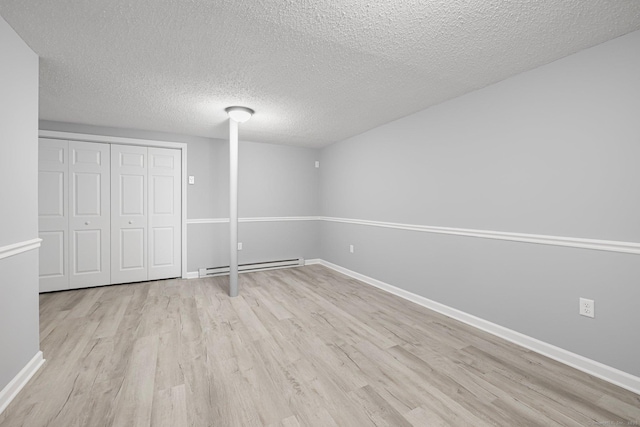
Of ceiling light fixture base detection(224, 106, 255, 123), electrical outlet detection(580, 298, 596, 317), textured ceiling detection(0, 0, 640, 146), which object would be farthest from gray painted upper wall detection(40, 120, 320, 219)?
electrical outlet detection(580, 298, 596, 317)

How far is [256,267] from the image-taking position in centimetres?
457

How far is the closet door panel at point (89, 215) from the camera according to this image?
140 inches

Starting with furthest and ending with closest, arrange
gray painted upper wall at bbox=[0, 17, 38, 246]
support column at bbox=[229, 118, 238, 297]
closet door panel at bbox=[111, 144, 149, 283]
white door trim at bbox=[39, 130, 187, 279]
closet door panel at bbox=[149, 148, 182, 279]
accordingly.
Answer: closet door panel at bbox=[149, 148, 182, 279] → closet door panel at bbox=[111, 144, 149, 283] → white door trim at bbox=[39, 130, 187, 279] → support column at bbox=[229, 118, 238, 297] → gray painted upper wall at bbox=[0, 17, 38, 246]

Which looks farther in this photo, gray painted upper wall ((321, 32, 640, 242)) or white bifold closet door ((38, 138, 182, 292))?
white bifold closet door ((38, 138, 182, 292))

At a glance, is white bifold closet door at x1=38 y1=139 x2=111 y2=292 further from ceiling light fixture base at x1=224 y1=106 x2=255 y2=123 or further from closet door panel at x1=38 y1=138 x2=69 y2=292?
ceiling light fixture base at x1=224 y1=106 x2=255 y2=123

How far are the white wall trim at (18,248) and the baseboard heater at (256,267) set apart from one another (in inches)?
98.6

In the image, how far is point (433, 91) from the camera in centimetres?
255

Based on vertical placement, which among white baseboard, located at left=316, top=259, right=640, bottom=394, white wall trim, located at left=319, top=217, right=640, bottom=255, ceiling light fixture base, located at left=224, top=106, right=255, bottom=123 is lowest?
white baseboard, located at left=316, top=259, right=640, bottom=394

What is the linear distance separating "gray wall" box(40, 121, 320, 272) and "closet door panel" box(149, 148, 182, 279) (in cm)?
17

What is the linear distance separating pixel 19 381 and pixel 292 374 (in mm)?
1655

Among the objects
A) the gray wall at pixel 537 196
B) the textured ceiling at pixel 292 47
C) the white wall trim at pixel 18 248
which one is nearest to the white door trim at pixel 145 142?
the textured ceiling at pixel 292 47

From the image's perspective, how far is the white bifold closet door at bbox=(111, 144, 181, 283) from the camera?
3797 mm

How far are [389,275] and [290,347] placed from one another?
181cm

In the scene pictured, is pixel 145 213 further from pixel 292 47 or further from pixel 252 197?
pixel 292 47
